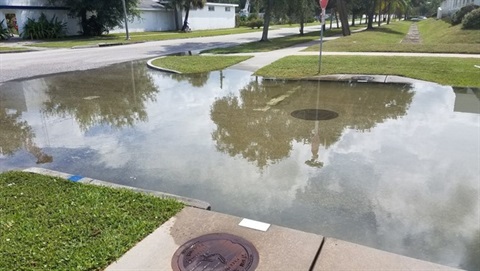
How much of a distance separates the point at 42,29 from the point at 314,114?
98.4 feet

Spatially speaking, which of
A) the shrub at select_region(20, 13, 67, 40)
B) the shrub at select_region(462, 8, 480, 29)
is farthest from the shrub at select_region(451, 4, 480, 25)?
the shrub at select_region(20, 13, 67, 40)

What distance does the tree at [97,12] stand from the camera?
32094 mm

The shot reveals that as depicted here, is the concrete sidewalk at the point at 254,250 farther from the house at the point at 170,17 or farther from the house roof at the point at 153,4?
the house roof at the point at 153,4

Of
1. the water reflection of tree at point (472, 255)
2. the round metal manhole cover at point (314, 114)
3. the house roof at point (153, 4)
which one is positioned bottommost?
the water reflection of tree at point (472, 255)

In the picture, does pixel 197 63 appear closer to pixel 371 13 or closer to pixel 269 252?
pixel 269 252

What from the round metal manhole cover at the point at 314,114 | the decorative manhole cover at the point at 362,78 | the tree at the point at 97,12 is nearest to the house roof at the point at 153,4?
the tree at the point at 97,12

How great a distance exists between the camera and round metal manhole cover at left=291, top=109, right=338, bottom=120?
7.70 m

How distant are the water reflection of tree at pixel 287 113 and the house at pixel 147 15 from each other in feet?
90.0

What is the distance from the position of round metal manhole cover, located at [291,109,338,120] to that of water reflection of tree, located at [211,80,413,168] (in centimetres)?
18

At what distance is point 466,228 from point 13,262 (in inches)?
166

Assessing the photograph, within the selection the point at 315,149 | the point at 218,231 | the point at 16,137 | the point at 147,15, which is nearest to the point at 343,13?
the point at 147,15

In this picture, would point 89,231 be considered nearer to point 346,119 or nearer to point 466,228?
point 466,228

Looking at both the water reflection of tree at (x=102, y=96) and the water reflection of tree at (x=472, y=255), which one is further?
the water reflection of tree at (x=102, y=96)

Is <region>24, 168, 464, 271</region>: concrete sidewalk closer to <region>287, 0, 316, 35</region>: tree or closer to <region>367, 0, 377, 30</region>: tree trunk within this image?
<region>287, 0, 316, 35</region>: tree
